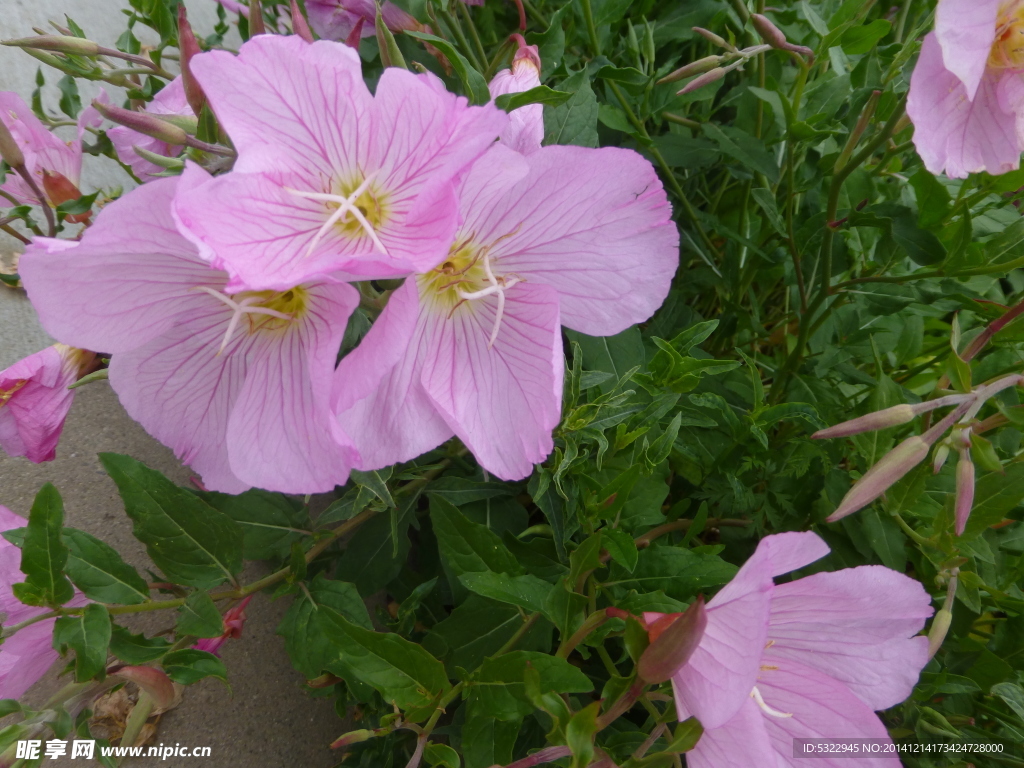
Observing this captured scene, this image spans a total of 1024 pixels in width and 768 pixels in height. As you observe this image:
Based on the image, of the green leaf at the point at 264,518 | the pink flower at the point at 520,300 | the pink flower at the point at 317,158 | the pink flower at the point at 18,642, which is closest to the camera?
the pink flower at the point at 317,158

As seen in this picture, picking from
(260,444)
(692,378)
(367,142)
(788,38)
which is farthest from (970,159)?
(260,444)

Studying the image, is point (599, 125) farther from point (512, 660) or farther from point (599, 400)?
point (512, 660)

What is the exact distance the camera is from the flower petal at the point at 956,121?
628 mm

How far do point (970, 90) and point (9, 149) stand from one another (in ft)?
3.14

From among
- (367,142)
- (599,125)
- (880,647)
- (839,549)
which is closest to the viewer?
(367,142)

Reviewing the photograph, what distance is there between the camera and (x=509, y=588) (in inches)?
25.7

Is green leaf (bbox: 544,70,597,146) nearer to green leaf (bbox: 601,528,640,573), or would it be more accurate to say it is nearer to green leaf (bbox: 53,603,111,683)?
green leaf (bbox: 601,528,640,573)

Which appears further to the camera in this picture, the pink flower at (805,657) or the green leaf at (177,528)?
the green leaf at (177,528)

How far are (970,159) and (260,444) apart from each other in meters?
0.76

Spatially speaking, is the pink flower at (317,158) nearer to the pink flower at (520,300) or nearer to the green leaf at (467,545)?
the pink flower at (520,300)

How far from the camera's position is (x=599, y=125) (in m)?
1.10

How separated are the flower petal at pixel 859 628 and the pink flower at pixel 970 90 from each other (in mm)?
421

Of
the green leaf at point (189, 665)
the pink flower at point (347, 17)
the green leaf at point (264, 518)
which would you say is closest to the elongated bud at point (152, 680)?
the green leaf at point (189, 665)

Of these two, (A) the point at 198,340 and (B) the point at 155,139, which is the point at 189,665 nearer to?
(A) the point at 198,340
